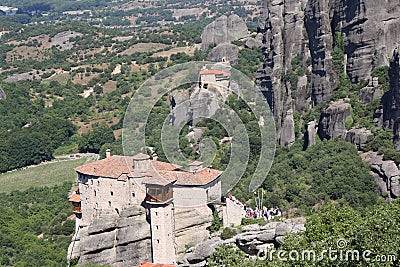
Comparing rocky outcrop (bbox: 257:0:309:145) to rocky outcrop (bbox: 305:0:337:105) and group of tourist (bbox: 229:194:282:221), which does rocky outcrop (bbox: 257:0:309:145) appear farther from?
group of tourist (bbox: 229:194:282:221)

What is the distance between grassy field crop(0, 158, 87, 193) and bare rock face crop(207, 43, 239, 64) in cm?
2014

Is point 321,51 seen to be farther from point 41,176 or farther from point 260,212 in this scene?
point 41,176

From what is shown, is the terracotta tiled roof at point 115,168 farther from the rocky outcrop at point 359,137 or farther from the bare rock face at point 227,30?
the bare rock face at point 227,30

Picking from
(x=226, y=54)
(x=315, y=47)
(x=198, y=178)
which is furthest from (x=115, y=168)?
(x=226, y=54)

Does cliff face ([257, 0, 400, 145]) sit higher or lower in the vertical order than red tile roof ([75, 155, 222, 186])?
higher

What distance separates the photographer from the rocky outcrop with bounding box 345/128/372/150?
154ft

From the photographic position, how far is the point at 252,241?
3312 cm

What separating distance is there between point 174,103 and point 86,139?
14056mm

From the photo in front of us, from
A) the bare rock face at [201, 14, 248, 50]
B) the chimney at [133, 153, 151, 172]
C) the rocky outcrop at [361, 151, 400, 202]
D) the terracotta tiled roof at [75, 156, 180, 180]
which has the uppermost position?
the bare rock face at [201, 14, 248, 50]

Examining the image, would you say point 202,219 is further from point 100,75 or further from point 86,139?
point 100,75

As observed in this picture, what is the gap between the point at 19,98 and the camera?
94.3 m

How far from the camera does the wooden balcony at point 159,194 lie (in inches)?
1372

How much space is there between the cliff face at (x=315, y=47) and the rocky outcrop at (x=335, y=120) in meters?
2.54

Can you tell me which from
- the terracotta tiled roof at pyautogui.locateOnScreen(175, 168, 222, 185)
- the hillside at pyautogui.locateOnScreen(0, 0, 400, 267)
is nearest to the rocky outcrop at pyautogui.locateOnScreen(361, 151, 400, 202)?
the hillside at pyautogui.locateOnScreen(0, 0, 400, 267)
